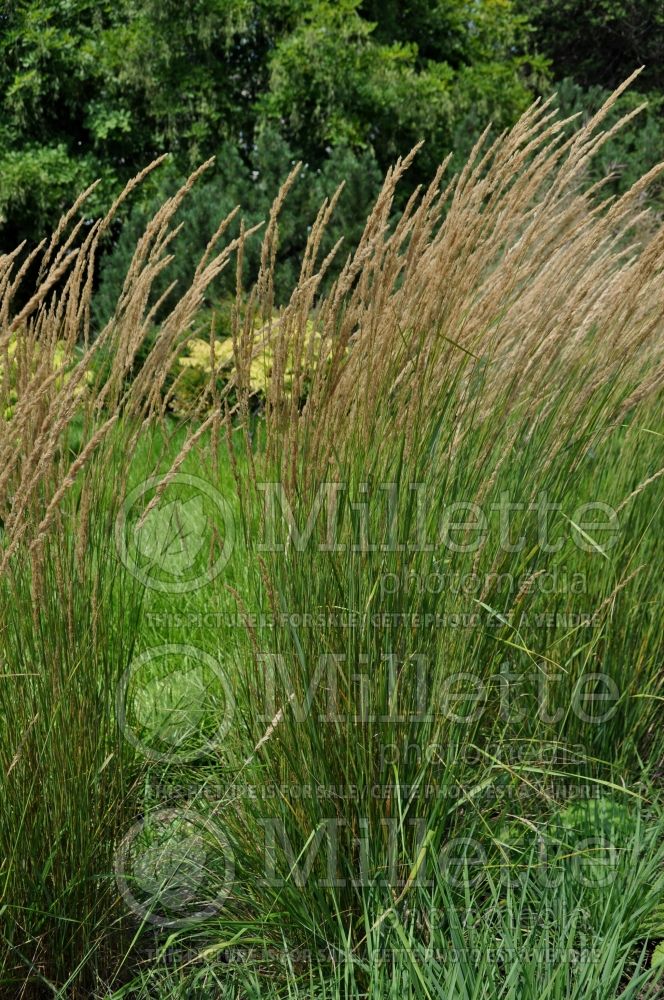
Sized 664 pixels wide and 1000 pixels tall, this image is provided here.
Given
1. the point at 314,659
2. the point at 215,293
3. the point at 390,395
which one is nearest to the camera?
the point at 314,659

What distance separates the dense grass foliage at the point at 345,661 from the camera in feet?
5.82

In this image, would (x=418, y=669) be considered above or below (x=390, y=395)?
below

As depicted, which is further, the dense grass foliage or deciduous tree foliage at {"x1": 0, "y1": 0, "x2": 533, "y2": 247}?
deciduous tree foliage at {"x1": 0, "y1": 0, "x2": 533, "y2": 247}

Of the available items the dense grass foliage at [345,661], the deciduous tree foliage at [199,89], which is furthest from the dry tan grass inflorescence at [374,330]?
the deciduous tree foliage at [199,89]

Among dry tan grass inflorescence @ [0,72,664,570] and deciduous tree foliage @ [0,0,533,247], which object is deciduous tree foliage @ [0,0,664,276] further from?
dry tan grass inflorescence @ [0,72,664,570]

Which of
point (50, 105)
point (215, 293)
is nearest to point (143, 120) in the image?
point (50, 105)

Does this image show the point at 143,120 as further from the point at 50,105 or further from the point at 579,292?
the point at 579,292

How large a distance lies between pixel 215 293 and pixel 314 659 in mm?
7141

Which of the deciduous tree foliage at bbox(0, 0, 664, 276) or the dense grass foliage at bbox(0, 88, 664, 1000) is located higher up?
the deciduous tree foliage at bbox(0, 0, 664, 276)

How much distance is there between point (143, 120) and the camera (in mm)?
12852

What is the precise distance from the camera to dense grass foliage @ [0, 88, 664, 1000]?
1773 millimetres

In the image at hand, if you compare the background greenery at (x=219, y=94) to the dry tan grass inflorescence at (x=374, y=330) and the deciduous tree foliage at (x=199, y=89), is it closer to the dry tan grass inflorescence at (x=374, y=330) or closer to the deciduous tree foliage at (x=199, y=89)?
the deciduous tree foliage at (x=199, y=89)

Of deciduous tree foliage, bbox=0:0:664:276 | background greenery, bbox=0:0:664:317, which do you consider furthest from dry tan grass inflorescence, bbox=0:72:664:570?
deciduous tree foliage, bbox=0:0:664:276

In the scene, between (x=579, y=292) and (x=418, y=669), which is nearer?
(x=418, y=669)
